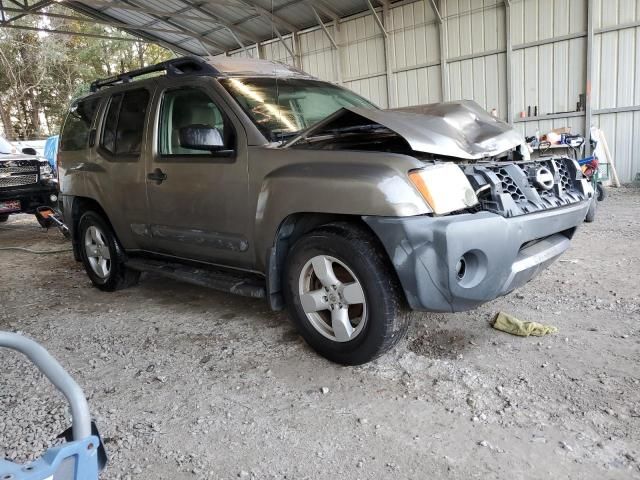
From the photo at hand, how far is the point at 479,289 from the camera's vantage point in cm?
243

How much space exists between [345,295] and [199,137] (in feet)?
4.37

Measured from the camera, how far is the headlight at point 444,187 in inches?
94.0

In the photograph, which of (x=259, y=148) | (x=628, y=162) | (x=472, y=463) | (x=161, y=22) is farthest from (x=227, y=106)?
(x=161, y=22)

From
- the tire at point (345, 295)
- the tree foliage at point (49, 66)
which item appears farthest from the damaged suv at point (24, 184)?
the tree foliage at point (49, 66)

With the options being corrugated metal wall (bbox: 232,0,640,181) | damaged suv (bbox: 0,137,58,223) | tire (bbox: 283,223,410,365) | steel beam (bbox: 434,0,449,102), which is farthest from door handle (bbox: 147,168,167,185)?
steel beam (bbox: 434,0,449,102)

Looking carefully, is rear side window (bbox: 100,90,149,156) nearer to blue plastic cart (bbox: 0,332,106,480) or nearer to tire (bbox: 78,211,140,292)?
tire (bbox: 78,211,140,292)

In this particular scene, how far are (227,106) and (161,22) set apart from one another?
15.1m

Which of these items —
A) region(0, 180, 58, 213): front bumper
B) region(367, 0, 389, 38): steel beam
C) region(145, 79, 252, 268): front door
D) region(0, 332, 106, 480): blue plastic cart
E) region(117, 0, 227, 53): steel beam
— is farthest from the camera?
region(117, 0, 227, 53): steel beam

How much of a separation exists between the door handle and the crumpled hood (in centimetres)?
123

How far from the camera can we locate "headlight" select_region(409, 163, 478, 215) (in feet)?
7.83

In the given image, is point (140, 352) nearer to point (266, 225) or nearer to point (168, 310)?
point (168, 310)

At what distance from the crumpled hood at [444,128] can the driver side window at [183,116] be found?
2.64ft

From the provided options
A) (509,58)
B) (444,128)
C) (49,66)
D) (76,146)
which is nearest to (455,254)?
(444,128)

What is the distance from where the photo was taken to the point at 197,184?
134 inches
